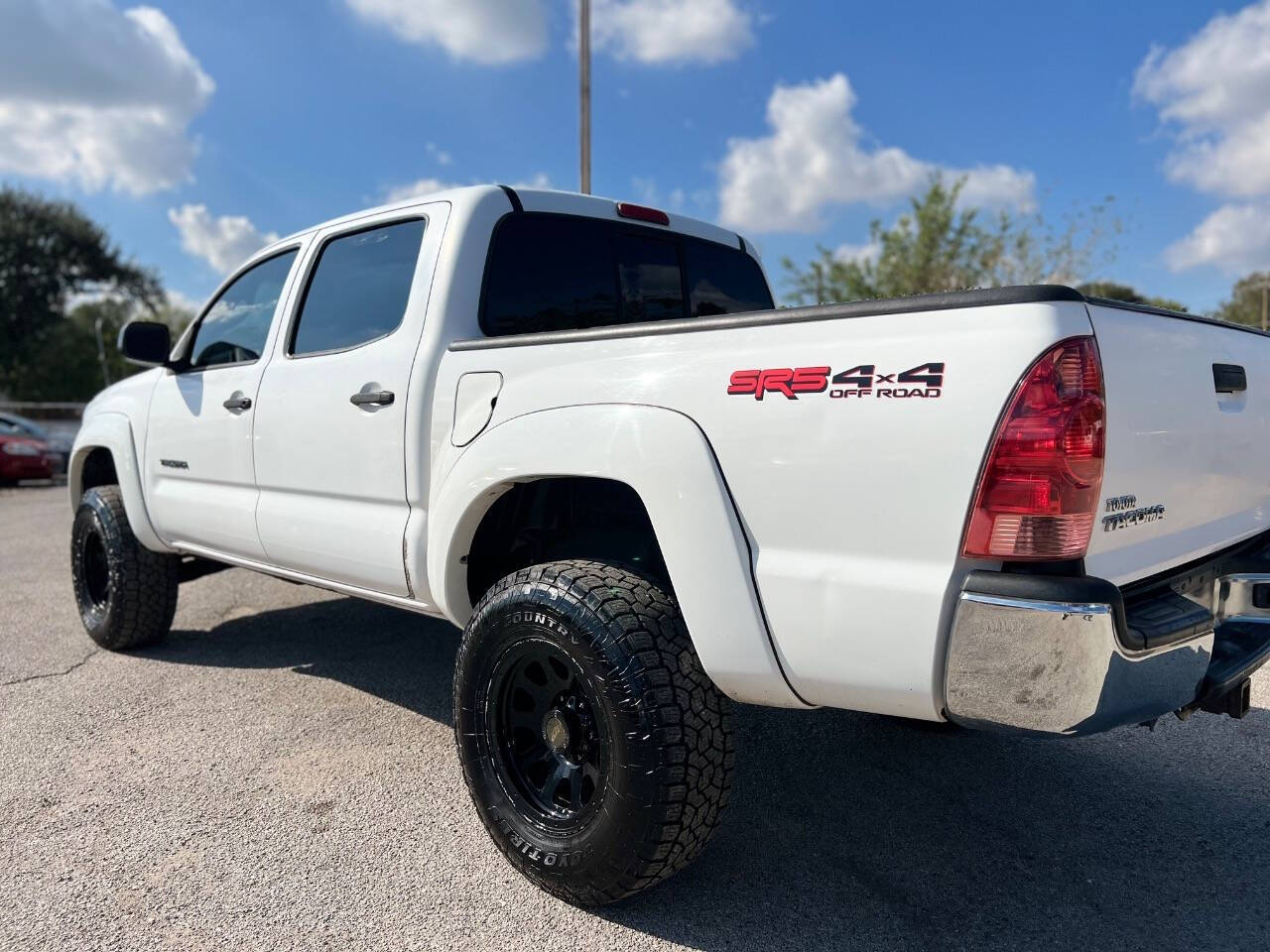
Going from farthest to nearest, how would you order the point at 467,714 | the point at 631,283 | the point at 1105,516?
the point at 631,283 → the point at 467,714 → the point at 1105,516

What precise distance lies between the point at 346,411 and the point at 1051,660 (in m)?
2.33

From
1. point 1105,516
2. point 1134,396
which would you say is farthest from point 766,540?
point 1134,396

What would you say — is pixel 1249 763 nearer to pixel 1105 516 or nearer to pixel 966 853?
pixel 966 853

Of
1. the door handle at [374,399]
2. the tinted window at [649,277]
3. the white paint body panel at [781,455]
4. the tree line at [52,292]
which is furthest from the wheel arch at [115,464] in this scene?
the tree line at [52,292]

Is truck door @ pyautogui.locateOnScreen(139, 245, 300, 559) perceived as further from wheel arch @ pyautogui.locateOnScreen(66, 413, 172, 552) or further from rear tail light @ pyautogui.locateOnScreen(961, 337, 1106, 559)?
rear tail light @ pyautogui.locateOnScreen(961, 337, 1106, 559)

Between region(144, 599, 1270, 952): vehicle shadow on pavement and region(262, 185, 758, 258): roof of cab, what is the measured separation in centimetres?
202

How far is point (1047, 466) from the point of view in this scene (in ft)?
5.69

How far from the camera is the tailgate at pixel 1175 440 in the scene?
6.10ft

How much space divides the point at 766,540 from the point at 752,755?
5.22ft

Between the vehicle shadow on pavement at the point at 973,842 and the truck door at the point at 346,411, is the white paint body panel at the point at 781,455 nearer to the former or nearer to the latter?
the truck door at the point at 346,411

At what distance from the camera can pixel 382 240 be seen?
131 inches

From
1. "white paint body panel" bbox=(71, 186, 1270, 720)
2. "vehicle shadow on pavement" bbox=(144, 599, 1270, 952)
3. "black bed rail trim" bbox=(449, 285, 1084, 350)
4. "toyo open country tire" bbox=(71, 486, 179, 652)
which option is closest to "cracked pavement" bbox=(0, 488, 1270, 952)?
"vehicle shadow on pavement" bbox=(144, 599, 1270, 952)

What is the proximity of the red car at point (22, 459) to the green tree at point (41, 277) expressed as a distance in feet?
79.7

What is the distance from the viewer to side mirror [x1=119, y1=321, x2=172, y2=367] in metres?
4.13
